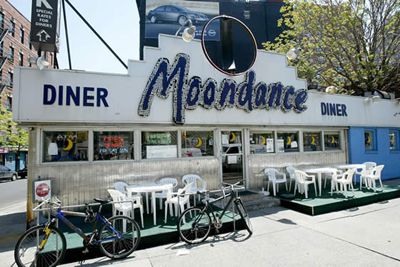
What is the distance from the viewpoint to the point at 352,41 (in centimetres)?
1431

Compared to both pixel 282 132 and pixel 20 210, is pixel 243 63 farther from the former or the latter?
pixel 20 210

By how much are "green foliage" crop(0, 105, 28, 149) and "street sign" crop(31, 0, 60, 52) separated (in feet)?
64.3

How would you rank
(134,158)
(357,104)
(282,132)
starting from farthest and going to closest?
(357,104) → (282,132) → (134,158)

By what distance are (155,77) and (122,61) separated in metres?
1.84

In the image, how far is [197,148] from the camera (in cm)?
876

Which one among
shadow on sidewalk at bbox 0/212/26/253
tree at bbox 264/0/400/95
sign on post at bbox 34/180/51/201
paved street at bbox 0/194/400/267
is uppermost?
tree at bbox 264/0/400/95

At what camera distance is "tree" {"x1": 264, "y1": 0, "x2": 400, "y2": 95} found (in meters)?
13.6

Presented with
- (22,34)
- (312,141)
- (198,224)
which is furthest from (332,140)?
(22,34)

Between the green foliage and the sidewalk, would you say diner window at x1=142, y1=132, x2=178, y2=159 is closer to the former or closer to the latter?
the sidewalk

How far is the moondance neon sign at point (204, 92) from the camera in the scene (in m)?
7.82

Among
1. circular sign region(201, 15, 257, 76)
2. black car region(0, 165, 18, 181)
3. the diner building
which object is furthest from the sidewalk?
black car region(0, 165, 18, 181)

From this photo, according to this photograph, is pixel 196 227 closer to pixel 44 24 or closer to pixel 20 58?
pixel 44 24

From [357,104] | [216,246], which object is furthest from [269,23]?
[216,246]

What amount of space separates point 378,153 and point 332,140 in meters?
2.74
